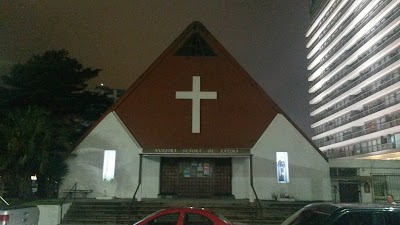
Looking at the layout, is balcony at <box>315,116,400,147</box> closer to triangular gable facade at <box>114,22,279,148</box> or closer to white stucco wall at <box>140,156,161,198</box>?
triangular gable facade at <box>114,22,279,148</box>

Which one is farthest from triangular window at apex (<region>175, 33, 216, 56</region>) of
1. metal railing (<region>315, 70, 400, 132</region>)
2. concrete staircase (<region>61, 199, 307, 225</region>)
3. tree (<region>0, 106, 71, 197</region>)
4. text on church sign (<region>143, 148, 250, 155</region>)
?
metal railing (<region>315, 70, 400, 132</region>)

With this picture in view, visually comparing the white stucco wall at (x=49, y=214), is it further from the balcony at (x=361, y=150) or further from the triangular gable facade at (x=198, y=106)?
the balcony at (x=361, y=150)

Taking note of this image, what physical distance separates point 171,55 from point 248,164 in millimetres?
7927

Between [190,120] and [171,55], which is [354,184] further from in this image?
[171,55]

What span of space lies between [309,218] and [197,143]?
16.2 metres

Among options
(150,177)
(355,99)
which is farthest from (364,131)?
(150,177)

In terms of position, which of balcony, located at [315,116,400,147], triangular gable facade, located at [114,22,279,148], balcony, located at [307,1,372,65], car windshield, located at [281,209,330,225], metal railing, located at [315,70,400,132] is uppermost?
balcony, located at [307,1,372,65]

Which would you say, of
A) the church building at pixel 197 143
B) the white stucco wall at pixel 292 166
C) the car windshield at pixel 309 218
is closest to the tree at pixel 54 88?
the church building at pixel 197 143

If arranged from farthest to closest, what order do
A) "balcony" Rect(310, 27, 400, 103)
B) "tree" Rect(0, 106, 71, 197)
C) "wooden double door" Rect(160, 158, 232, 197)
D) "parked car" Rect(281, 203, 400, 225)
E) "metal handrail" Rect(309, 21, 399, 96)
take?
"metal handrail" Rect(309, 21, 399, 96) < "balcony" Rect(310, 27, 400, 103) < "wooden double door" Rect(160, 158, 232, 197) < "tree" Rect(0, 106, 71, 197) < "parked car" Rect(281, 203, 400, 225)

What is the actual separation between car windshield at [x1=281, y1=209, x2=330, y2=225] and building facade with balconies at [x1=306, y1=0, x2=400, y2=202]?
3409cm

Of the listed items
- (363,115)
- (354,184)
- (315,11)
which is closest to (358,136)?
(363,115)

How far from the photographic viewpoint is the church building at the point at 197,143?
65.8 ft

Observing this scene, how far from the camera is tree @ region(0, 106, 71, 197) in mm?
17250

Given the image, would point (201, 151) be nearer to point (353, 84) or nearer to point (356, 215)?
point (356, 215)
